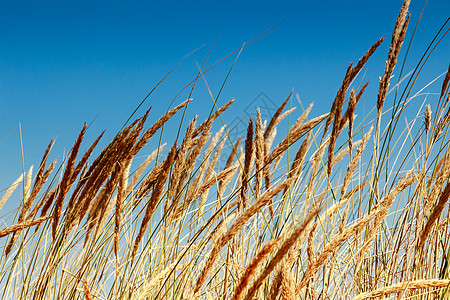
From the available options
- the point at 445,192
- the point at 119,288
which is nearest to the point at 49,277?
the point at 119,288

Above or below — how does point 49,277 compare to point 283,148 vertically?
below

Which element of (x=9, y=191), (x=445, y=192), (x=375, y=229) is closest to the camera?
(x=445, y=192)

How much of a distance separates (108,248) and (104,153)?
47 centimetres

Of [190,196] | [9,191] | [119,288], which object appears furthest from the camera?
[9,191]

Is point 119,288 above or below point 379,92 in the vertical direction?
below

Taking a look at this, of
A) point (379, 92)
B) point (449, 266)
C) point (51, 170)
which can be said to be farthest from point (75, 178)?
point (449, 266)

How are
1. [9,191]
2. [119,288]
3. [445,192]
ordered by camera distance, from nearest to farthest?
[445,192], [119,288], [9,191]

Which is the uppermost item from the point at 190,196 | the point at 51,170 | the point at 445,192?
the point at 51,170

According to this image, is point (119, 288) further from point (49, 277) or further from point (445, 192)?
point (445, 192)

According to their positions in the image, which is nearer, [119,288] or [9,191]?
[119,288]

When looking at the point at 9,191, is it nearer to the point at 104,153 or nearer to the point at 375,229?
the point at 104,153

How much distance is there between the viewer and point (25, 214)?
1672 mm

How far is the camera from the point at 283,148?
4.76 ft

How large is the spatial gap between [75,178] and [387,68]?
114cm
